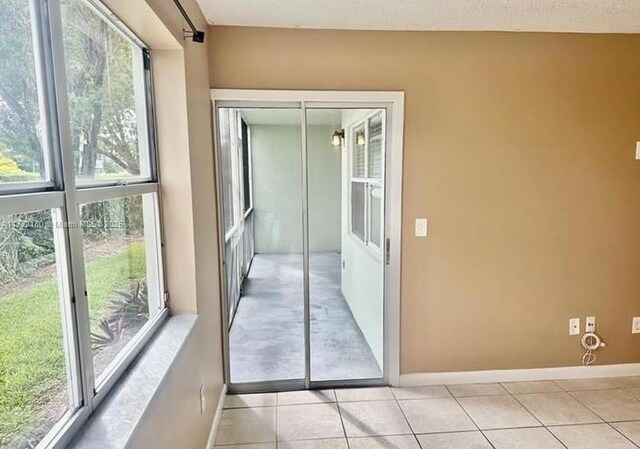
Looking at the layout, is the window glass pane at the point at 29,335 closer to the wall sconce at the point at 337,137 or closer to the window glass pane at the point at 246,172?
the window glass pane at the point at 246,172

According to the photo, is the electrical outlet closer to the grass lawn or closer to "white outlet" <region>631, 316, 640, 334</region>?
the grass lawn

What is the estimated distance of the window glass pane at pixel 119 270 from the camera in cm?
125

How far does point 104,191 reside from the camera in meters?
1.30

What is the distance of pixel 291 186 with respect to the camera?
2.71 m

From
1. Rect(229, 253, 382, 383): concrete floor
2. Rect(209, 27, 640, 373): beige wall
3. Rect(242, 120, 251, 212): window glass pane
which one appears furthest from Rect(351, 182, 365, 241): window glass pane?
Rect(242, 120, 251, 212): window glass pane

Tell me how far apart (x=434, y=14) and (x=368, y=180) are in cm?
116

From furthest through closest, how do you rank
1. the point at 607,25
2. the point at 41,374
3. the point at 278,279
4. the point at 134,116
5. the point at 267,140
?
the point at 278,279, the point at 267,140, the point at 607,25, the point at 134,116, the point at 41,374

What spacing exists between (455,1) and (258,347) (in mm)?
2604

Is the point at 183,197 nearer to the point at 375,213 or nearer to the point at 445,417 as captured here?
the point at 375,213

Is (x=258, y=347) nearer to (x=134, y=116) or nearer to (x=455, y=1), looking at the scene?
(x=134, y=116)

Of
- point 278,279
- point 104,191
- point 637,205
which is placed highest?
point 104,191

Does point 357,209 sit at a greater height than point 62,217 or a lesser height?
lesser

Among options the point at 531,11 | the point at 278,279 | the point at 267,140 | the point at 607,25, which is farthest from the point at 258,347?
the point at 607,25

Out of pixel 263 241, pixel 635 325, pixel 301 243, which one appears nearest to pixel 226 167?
pixel 263 241
